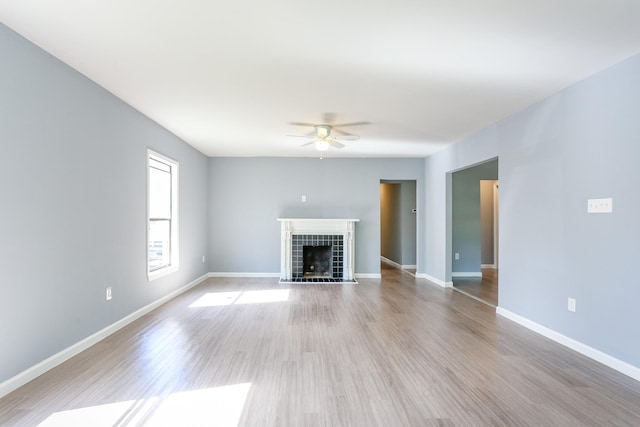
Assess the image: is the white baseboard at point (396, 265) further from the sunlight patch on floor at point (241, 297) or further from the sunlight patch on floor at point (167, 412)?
the sunlight patch on floor at point (167, 412)

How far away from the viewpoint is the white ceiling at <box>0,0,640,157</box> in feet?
6.56

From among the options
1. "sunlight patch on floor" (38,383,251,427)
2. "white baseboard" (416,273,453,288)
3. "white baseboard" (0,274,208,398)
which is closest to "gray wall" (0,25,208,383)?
"white baseboard" (0,274,208,398)

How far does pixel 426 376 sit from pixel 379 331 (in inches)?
40.1

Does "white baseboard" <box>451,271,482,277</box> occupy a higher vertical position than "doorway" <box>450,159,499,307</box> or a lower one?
lower

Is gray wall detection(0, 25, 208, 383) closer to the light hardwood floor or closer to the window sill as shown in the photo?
the window sill

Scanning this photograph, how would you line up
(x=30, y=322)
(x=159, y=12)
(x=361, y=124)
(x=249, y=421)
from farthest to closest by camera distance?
(x=361, y=124), (x=30, y=322), (x=159, y=12), (x=249, y=421)

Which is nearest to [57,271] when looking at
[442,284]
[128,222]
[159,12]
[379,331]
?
[128,222]

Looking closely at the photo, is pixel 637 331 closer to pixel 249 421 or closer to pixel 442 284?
pixel 249 421

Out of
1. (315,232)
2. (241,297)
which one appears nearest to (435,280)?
(315,232)

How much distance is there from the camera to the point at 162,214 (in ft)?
15.9

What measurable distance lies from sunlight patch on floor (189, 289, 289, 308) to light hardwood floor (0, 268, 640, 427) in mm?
586

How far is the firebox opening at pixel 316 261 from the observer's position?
6.65 meters

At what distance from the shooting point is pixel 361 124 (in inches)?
171

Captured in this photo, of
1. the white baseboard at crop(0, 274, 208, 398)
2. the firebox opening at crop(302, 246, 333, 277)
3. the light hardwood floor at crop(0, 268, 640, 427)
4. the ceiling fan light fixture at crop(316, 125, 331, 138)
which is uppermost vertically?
the ceiling fan light fixture at crop(316, 125, 331, 138)
